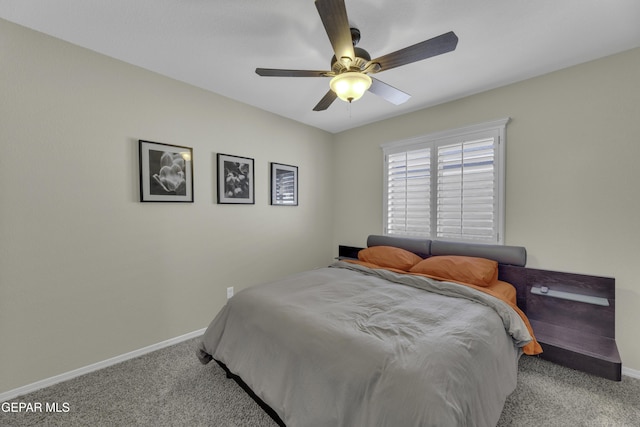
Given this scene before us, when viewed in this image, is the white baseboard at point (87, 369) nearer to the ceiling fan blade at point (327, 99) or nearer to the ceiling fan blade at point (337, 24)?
the ceiling fan blade at point (327, 99)

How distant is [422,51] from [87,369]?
133 inches

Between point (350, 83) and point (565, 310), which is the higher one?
point (350, 83)

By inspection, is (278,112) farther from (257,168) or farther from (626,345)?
(626,345)

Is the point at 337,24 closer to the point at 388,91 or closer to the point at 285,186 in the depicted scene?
the point at 388,91

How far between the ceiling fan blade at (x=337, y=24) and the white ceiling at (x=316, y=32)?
14.8 inches

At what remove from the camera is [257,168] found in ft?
10.8

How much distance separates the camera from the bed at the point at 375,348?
1112 millimetres

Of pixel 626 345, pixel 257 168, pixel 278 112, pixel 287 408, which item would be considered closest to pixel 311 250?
pixel 257 168

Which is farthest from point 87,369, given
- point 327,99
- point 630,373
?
point 630,373

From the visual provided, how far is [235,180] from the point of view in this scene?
3.08 meters

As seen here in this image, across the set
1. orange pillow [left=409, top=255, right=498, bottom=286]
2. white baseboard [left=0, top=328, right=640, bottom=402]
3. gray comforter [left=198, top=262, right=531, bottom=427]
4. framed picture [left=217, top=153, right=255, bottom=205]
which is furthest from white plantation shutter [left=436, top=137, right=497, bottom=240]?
framed picture [left=217, top=153, right=255, bottom=205]

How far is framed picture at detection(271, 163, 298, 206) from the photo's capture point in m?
3.46

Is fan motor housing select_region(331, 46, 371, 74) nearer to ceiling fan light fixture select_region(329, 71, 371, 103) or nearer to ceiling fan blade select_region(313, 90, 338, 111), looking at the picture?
ceiling fan light fixture select_region(329, 71, 371, 103)

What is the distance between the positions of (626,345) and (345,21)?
3189 millimetres
